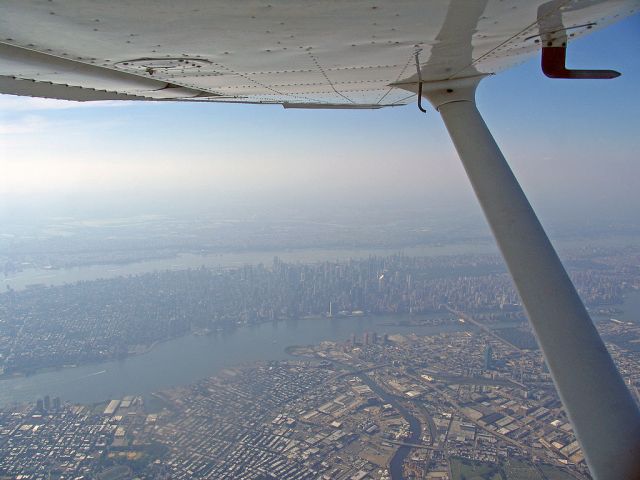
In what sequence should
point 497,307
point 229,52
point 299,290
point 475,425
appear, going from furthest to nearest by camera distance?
point 299,290 < point 497,307 < point 475,425 < point 229,52

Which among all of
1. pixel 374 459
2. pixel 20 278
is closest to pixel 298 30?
pixel 374 459

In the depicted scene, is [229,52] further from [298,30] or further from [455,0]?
[455,0]

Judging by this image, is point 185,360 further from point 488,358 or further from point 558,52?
point 558,52

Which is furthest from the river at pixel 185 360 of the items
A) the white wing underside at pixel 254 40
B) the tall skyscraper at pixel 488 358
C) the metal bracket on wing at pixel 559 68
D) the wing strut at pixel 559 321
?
the metal bracket on wing at pixel 559 68

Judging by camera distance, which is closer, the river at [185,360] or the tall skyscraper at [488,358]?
the tall skyscraper at [488,358]

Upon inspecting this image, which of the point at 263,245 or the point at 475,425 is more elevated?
the point at 263,245

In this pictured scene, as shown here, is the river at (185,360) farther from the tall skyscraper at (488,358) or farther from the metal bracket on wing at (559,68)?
the metal bracket on wing at (559,68)
